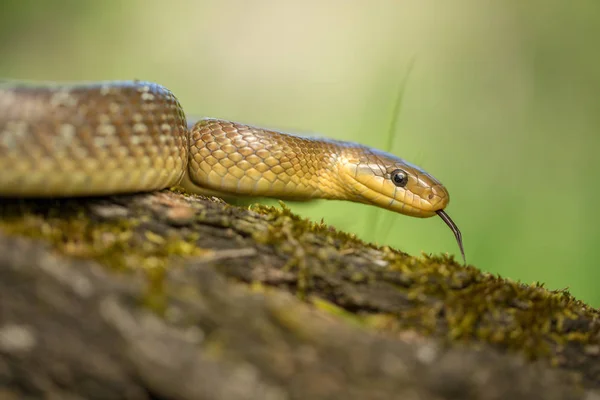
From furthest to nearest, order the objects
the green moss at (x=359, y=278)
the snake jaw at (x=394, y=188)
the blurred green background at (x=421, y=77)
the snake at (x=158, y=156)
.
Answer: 1. the blurred green background at (x=421, y=77)
2. the snake jaw at (x=394, y=188)
3. the snake at (x=158, y=156)
4. the green moss at (x=359, y=278)

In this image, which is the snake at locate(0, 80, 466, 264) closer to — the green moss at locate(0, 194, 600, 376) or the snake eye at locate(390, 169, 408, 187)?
the snake eye at locate(390, 169, 408, 187)

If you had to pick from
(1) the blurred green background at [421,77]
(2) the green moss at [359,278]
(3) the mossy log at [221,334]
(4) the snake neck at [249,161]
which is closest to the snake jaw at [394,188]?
(4) the snake neck at [249,161]

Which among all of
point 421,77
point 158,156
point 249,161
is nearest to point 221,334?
Result: point 158,156

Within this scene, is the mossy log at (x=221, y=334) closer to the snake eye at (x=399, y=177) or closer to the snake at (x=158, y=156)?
the snake at (x=158, y=156)

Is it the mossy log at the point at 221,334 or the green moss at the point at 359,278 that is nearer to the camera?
the mossy log at the point at 221,334

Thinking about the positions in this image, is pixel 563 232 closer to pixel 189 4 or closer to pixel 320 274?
pixel 320 274

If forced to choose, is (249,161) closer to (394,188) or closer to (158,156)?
(158,156)

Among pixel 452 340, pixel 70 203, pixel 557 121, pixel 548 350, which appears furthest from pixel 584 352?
pixel 557 121

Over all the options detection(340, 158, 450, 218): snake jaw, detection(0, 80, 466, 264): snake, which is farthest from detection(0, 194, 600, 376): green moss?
detection(340, 158, 450, 218): snake jaw
